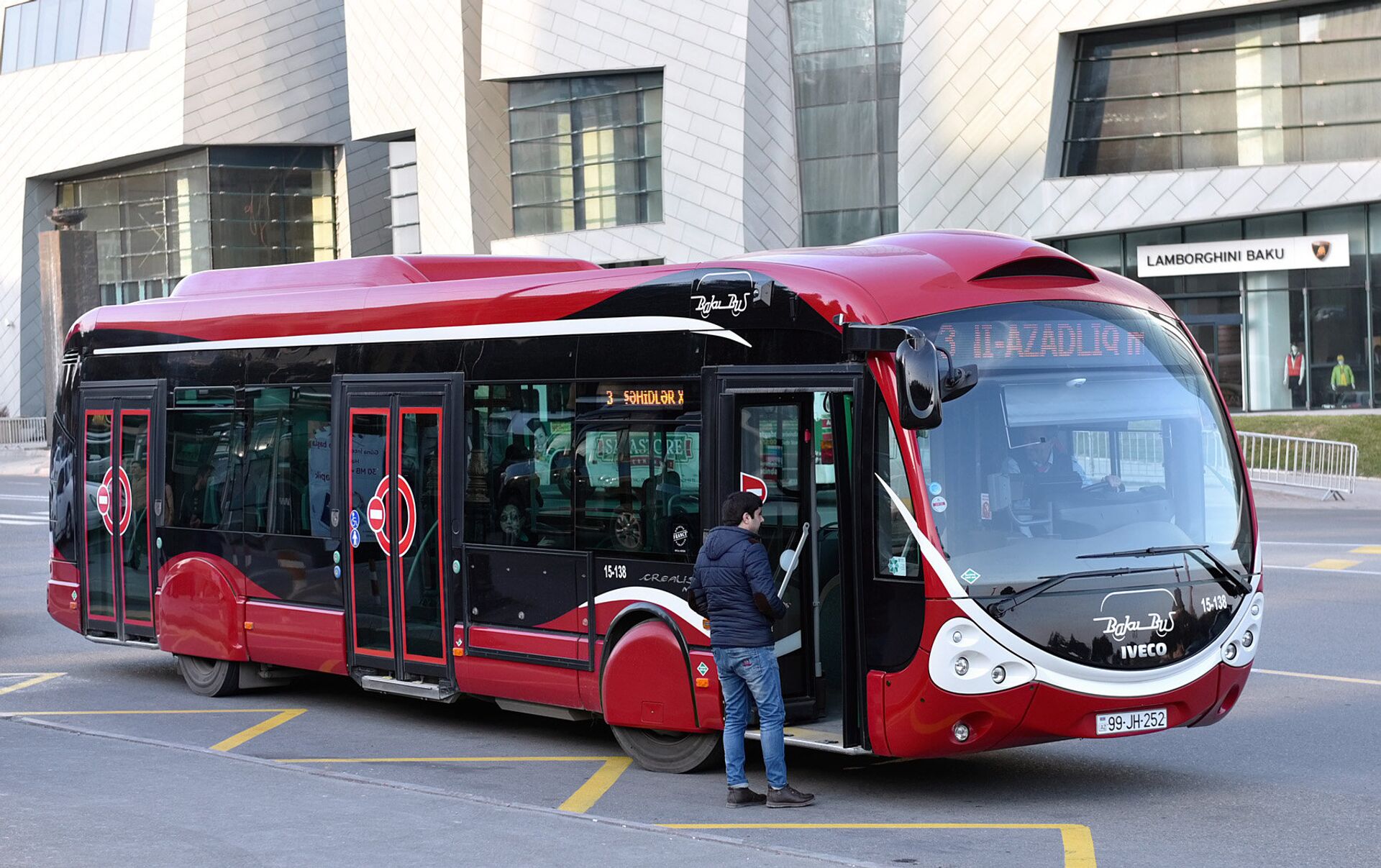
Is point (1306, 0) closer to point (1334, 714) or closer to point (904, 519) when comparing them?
point (1334, 714)

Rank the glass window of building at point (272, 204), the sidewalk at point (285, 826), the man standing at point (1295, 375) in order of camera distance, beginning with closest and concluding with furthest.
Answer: the sidewalk at point (285, 826)
the man standing at point (1295, 375)
the glass window of building at point (272, 204)

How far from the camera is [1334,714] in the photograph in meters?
11.0

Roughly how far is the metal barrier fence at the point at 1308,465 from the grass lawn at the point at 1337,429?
2002 mm

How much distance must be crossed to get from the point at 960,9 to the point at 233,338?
108ft

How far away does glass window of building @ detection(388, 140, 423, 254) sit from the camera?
54719mm

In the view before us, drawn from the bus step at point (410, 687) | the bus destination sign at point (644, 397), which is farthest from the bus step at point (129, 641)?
the bus destination sign at point (644, 397)

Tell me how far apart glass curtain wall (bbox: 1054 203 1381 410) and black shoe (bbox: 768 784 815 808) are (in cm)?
3319

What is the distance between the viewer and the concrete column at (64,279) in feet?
154

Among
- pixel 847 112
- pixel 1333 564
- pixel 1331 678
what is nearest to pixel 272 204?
pixel 847 112

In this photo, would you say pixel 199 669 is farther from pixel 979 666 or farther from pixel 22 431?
pixel 22 431

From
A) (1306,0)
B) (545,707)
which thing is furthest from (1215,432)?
(1306,0)

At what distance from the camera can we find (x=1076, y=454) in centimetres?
865

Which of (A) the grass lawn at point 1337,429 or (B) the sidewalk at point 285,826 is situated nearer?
(B) the sidewalk at point 285,826

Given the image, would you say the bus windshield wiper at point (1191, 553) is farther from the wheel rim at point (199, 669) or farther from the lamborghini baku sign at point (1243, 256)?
the lamborghini baku sign at point (1243, 256)
